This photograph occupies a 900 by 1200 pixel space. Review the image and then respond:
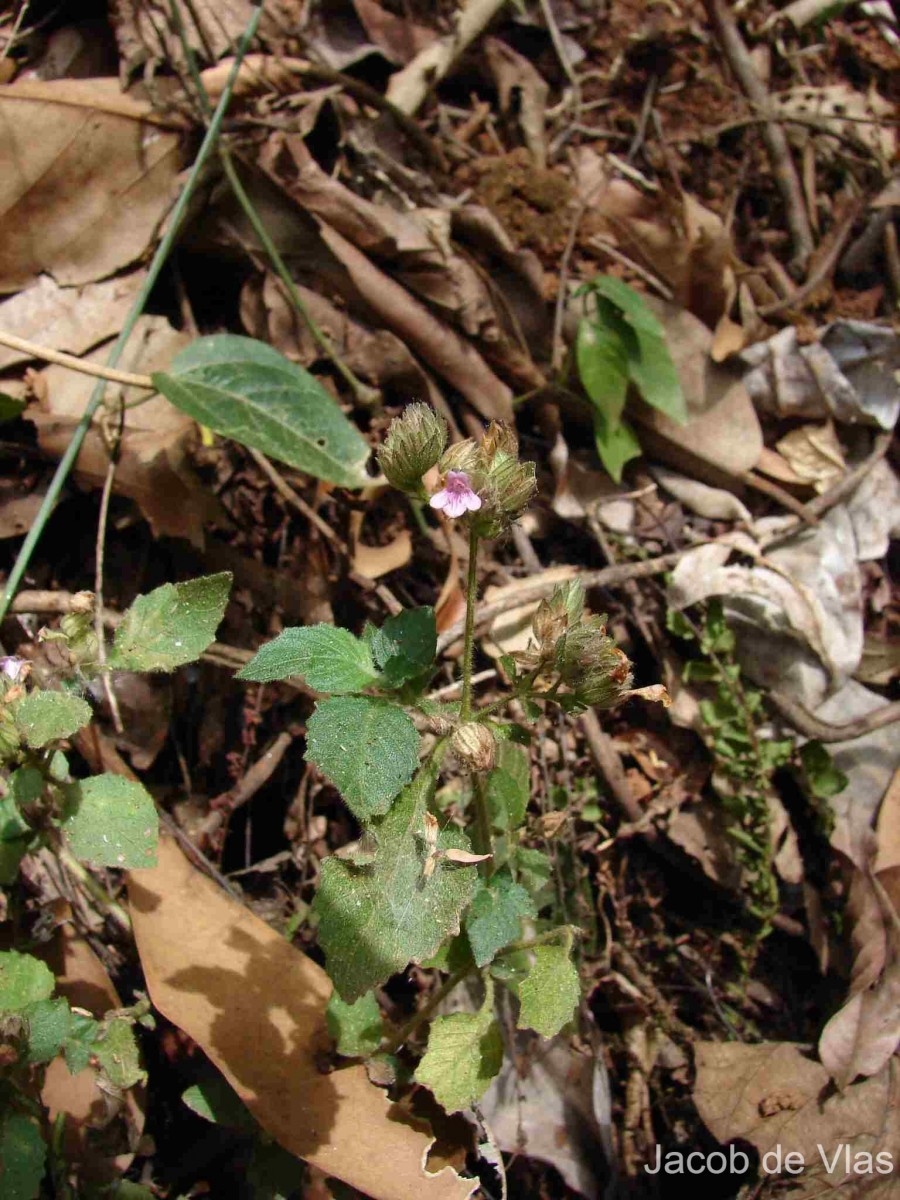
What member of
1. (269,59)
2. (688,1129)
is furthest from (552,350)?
(688,1129)

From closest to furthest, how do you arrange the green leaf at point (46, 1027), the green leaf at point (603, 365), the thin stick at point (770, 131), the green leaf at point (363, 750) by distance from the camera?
the green leaf at point (363, 750)
the green leaf at point (46, 1027)
the green leaf at point (603, 365)
the thin stick at point (770, 131)

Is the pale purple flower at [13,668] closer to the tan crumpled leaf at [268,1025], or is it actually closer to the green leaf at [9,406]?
the tan crumpled leaf at [268,1025]

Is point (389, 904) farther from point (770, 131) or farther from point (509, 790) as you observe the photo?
point (770, 131)

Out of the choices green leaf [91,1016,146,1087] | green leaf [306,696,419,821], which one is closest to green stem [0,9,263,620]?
green leaf [91,1016,146,1087]

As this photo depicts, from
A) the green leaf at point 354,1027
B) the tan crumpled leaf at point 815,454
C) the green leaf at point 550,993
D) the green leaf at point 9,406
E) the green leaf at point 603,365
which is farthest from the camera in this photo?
the tan crumpled leaf at point 815,454

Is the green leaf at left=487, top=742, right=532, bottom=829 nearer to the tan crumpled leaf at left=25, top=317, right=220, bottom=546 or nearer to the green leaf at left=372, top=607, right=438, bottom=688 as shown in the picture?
the green leaf at left=372, top=607, right=438, bottom=688

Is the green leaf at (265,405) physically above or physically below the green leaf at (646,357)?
above

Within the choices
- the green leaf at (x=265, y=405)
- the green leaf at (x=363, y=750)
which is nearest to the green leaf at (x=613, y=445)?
the green leaf at (x=265, y=405)
